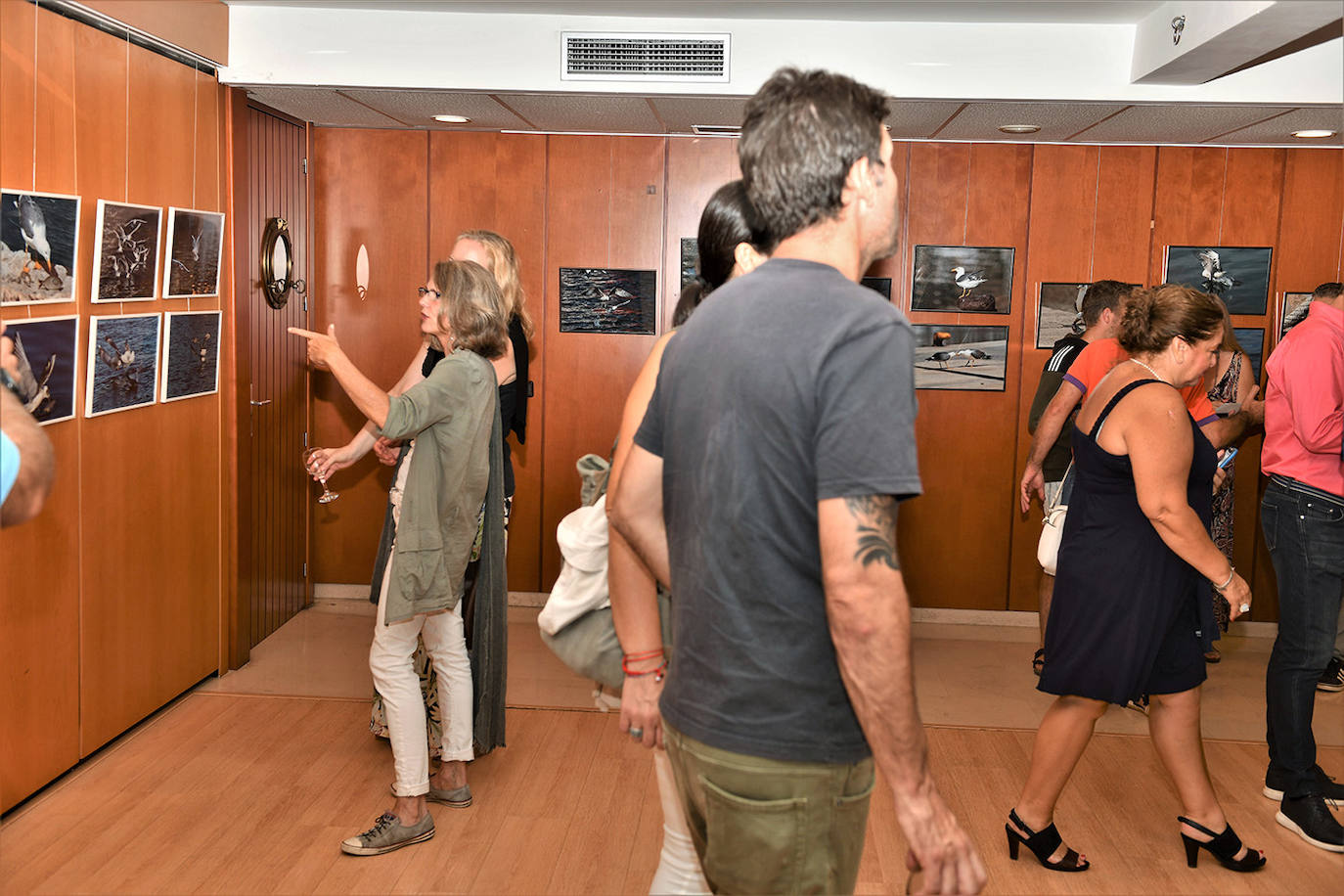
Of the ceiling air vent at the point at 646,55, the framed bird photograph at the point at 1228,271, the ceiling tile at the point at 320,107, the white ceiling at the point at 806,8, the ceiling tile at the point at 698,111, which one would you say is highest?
the white ceiling at the point at 806,8

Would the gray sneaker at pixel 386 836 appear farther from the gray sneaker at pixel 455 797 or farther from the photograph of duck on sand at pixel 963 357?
the photograph of duck on sand at pixel 963 357

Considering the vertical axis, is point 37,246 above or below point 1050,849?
above

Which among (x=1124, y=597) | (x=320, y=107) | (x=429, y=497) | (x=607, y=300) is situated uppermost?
(x=320, y=107)

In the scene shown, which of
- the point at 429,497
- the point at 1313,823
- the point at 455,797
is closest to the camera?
the point at 429,497

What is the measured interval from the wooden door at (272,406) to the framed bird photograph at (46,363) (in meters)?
1.25

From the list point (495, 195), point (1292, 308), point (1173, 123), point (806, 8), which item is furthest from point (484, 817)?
point (1292, 308)

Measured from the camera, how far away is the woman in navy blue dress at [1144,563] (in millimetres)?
2936

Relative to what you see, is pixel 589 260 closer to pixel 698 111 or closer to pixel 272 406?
pixel 698 111

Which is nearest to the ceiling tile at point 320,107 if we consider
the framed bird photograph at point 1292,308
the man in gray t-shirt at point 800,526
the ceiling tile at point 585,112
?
the ceiling tile at point 585,112

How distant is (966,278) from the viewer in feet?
18.8

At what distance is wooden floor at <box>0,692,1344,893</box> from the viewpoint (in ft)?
10.4

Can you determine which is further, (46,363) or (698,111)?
(698,111)

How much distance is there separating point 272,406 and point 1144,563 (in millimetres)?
3929

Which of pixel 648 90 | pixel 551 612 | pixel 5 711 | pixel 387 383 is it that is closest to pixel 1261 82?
pixel 648 90
